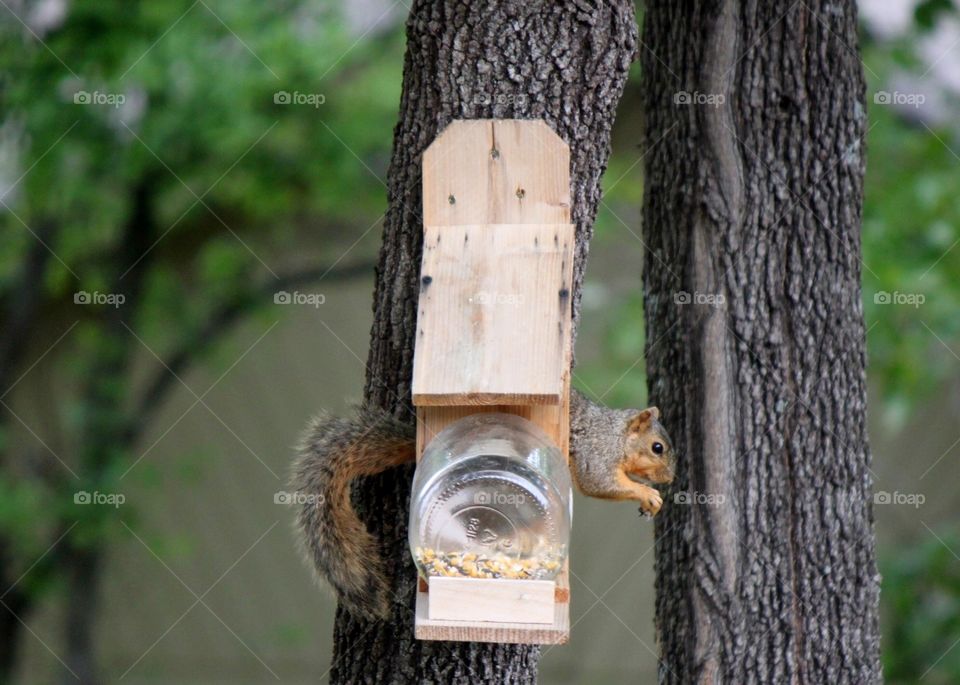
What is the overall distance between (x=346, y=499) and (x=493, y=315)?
14.3 inches

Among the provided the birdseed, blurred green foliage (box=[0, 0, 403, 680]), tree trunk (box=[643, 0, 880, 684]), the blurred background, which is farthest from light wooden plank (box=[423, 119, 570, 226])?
blurred green foliage (box=[0, 0, 403, 680])

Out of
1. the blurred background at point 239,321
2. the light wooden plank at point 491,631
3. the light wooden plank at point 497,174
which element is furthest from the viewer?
the blurred background at point 239,321

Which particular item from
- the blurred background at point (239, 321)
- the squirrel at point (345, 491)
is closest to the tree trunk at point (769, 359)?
the squirrel at point (345, 491)

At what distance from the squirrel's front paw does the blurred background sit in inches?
55.3

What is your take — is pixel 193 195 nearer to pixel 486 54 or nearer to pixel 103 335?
pixel 103 335

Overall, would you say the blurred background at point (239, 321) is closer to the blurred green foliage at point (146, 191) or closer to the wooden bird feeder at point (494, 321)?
the blurred green foliage at point (146, 191)

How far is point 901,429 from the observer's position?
4.58 metres

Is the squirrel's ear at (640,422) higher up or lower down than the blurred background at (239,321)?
lower down

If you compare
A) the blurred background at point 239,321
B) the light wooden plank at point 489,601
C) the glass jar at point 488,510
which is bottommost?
the light wooden plank at point 489,601

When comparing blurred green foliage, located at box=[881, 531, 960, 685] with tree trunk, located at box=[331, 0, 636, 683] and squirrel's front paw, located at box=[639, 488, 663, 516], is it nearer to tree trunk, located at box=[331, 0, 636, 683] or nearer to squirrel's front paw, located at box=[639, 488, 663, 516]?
squirrel's front paw, located at box=[639, 488, 663, 516]

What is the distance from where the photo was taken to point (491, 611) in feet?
4.72

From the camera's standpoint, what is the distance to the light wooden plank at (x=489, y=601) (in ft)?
4.72

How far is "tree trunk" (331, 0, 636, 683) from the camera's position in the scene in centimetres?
162

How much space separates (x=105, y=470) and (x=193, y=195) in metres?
1.07
